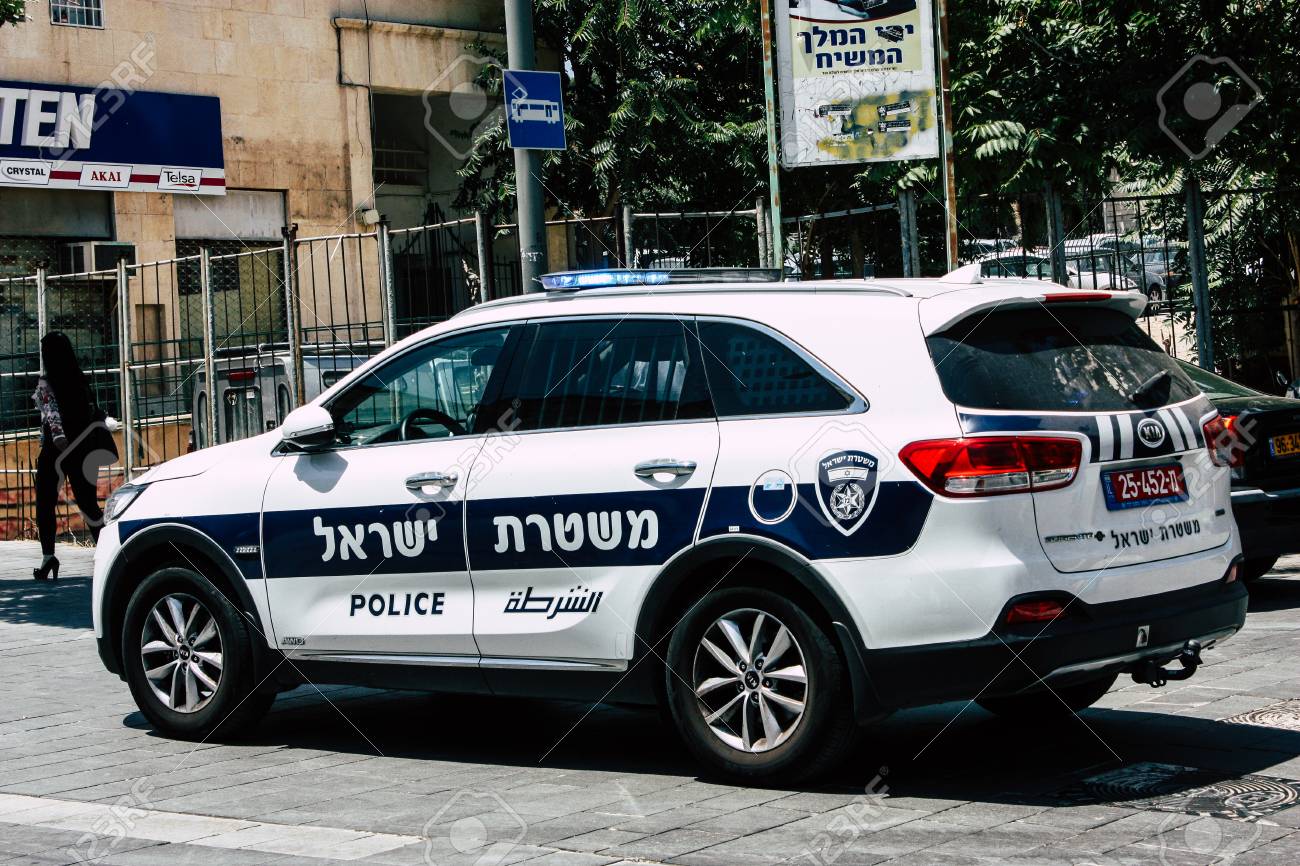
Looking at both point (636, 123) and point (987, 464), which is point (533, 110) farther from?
point (636, 123)

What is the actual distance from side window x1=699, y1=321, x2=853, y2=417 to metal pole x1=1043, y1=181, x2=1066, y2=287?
27.5 ft

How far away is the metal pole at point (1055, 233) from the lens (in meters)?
13.8

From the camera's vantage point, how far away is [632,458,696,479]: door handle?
18.9ft

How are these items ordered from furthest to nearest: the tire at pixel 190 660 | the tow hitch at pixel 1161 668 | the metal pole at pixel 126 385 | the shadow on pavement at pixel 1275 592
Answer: the metal pole at pixel 126 385 → the shadow on pavement at pixel 1275 592 → the tire at pixel 190 660 → the tow hitch at pixel 1161 668

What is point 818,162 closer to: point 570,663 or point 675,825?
point 570,663

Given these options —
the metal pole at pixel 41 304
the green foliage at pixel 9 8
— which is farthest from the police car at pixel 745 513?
the metal pole at pixel 41 304

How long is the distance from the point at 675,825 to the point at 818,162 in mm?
7678

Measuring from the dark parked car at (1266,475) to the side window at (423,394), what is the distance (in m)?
4.65

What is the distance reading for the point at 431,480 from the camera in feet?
21.0

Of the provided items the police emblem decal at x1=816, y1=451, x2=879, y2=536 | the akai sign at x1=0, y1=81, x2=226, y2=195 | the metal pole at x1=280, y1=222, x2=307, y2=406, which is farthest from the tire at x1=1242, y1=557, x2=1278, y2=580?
the akai sign at x1=0, y1=81, x2=226, y2=195

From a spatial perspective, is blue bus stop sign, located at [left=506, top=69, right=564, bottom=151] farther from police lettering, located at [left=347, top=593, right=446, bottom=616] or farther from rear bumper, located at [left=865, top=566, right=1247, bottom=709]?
rear bumper, located at [left=865, top=566, right=1247, bottom=709]

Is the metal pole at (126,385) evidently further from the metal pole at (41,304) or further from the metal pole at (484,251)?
the metal pole at (484,251)

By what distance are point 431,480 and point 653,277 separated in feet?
3.82

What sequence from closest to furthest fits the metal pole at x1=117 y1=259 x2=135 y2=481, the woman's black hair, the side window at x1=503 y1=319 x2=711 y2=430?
the side window at x1=503 y1=319 x2=711 y2=430 < the woman's black hair < the metal pole at x1=117 y1=259 x2=135 y2=481
